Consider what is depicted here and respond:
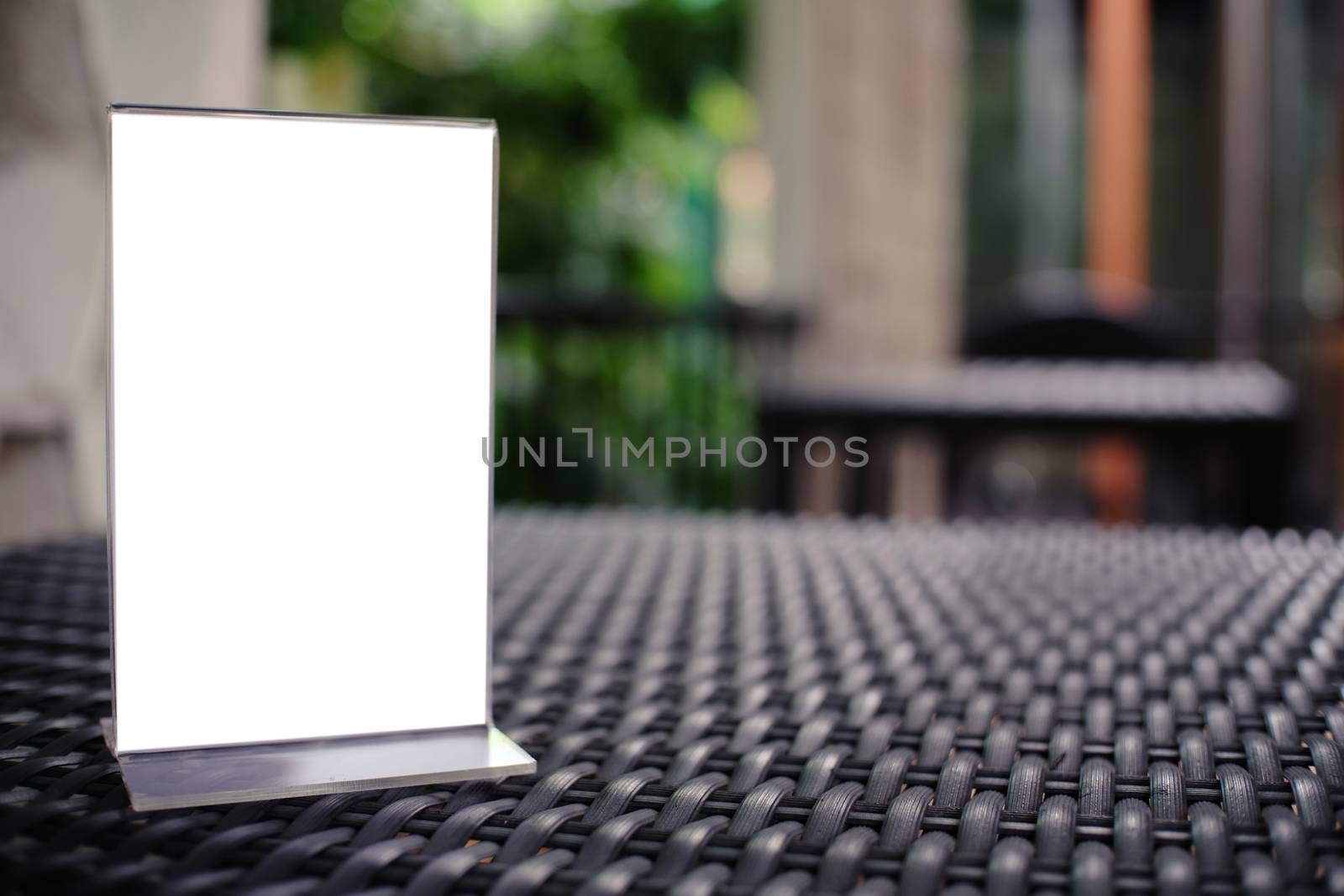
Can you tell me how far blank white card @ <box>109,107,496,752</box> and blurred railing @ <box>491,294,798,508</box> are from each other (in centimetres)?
280

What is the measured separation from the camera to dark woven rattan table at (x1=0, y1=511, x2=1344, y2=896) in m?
0.28

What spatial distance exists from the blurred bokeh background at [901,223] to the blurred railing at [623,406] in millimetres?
13

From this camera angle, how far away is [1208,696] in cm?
43

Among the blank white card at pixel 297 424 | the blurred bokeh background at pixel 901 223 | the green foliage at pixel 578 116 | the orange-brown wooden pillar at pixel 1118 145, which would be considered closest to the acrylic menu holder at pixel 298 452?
the blank white card at pixel 297 424

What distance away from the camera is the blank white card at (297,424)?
33 cm

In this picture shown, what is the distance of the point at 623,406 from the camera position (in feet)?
12.1

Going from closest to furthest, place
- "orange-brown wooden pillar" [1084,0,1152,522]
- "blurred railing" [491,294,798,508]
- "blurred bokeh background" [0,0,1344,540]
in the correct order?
"blurred bokeh background" [0,0,1344,540] → "blurred railing" [491,294,798,508] → "orange-brown wooden pillar" [1084,0,1152,522]

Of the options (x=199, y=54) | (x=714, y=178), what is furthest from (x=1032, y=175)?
(x=199, y=54)

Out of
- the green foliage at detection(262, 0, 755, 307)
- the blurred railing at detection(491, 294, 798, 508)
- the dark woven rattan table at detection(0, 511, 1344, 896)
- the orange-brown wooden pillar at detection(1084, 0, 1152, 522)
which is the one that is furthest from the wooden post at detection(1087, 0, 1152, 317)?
the dark woven rattan table at detection(0, 511, 1344, 896)

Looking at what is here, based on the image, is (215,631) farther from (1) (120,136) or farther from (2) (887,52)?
(2) (887,52)

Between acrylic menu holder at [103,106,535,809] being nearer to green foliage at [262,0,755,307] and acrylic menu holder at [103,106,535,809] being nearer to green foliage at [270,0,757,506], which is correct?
green foliage at [270,0,757,506]

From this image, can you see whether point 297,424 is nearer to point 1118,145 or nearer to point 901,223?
point 901,223

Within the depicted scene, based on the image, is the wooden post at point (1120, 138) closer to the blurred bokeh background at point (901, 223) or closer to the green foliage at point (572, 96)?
the blurred bokeh background at point (901, 223)

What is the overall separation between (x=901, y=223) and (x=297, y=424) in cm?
327
